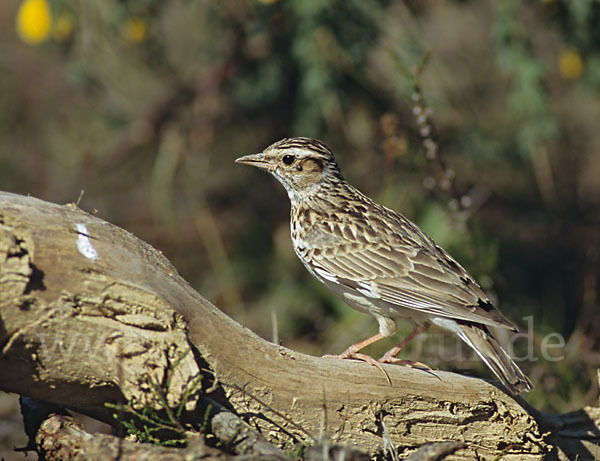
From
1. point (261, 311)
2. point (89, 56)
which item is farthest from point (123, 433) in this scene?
point (261, 311)

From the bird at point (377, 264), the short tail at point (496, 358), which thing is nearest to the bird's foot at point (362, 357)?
the bird at point (377, 264)

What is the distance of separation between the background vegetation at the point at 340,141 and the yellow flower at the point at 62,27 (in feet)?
0.06

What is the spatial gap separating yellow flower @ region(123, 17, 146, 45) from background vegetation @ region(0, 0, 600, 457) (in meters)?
0.02

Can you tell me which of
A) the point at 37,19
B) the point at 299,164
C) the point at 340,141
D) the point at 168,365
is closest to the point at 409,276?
the point at 299,164

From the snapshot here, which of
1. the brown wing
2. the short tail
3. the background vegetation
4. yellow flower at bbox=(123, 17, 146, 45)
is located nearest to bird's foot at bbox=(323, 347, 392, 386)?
the brown wing

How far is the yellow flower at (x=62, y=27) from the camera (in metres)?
6.96

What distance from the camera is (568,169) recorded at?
10695 millimetres

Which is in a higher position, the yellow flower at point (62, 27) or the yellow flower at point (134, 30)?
the yellow flower at point (134, 30)

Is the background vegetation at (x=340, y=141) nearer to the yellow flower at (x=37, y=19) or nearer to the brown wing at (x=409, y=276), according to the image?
the yellow flower at (x=37, y=19)

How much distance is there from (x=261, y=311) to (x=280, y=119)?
7.27ft

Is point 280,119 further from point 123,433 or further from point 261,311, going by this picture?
point 123,433

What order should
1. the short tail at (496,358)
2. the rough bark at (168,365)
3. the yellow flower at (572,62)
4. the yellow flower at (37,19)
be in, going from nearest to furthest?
1. the rough bark at (168,365)
2. the short tail at (496,358)
3. the yellow flower at (37,19)
4. the yellow flower at (572,62)

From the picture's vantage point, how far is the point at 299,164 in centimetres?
580

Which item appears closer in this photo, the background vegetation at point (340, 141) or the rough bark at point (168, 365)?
the rough bark at point (168, 365)
